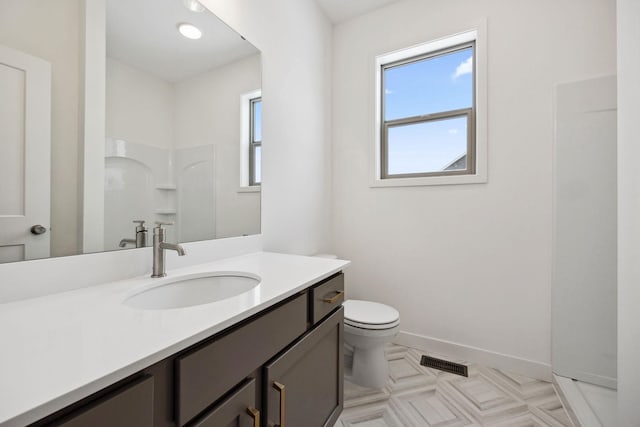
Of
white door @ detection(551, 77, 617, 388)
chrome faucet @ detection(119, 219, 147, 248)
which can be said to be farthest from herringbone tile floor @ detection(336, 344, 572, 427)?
chrome faucet @ detection(119, 219, 147, 248)

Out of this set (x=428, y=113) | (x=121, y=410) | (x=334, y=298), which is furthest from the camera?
(x=428, y=113)

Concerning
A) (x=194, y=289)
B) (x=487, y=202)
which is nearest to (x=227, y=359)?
(x=194, y=289)

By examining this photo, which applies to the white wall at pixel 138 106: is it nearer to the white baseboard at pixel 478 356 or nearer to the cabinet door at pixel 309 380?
the cabinet door at pixel 309 380

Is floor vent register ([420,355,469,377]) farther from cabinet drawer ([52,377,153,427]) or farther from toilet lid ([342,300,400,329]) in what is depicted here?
cabinet drawer ([52,377,153,427])

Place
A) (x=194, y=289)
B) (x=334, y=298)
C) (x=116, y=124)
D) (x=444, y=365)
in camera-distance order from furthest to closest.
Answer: (x=444, y=365)
(x=334, y=298)
(x=194, y=289)
(x=116, y=124)

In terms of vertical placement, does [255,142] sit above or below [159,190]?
above

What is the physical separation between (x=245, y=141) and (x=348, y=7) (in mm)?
1614

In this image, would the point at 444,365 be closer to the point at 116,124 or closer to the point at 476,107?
the point at 476,107

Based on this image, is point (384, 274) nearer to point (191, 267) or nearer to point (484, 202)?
point (484, 202)

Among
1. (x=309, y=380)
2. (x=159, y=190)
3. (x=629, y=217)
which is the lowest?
(x=309, y=380)

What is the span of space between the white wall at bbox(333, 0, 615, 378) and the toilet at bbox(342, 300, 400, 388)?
579mm

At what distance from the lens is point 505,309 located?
1.82 m

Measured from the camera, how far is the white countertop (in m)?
0.37

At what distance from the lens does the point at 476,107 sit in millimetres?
1935
